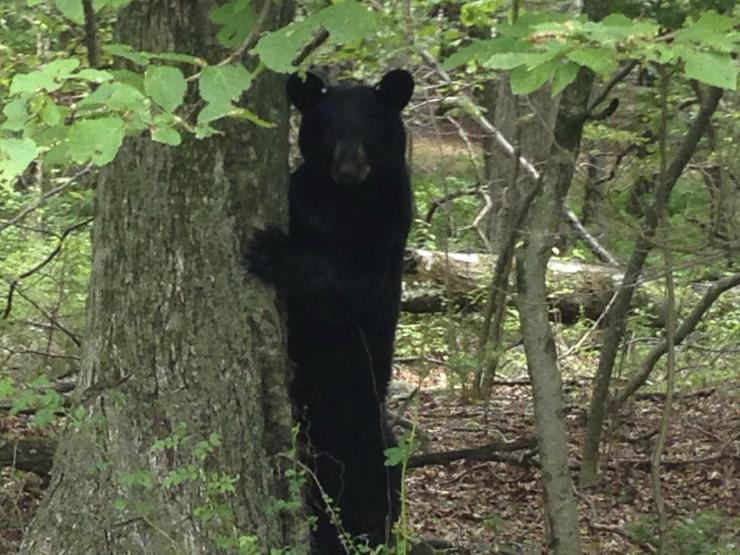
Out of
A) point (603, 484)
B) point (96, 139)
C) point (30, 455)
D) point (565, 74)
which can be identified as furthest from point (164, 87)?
point (603, 484)

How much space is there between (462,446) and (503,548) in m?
1.78

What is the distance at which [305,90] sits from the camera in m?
4.84

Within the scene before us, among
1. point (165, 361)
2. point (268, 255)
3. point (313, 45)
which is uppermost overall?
point (313, 45)

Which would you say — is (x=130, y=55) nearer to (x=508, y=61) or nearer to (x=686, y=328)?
(x=508, y=61)

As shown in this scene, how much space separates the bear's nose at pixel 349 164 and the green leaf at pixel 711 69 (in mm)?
2413

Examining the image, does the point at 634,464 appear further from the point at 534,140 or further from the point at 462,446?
the point at 534,140

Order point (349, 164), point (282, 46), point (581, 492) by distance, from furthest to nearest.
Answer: point (581, 492), point (349, 164), point (282, 46)

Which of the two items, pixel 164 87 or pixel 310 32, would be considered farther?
pixel 310 32

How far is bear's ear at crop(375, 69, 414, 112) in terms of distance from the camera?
4914 millimetres

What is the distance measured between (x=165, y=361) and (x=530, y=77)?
2003 millimetres

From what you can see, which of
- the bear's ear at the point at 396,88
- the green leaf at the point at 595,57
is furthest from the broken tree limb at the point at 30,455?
the green leaf at the point at 595,57

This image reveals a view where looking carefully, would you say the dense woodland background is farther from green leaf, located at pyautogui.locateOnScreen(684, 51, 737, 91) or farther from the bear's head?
the bear's head

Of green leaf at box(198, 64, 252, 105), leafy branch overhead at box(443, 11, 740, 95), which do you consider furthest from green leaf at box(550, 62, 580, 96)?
green leaf at box(198, 64, 252, 105)

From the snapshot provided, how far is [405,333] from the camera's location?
31.3 feet
